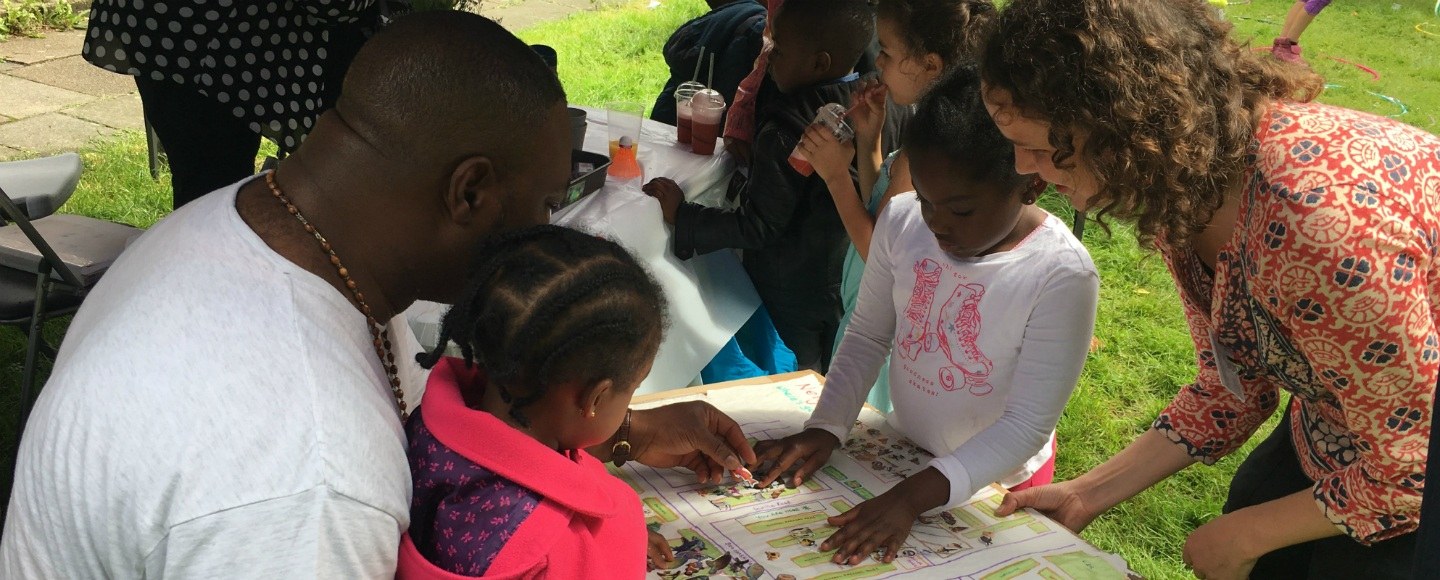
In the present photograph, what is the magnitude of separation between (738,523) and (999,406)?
24.1 inches

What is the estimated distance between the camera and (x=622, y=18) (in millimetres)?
8641

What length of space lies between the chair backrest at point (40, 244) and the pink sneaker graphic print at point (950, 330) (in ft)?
6.70

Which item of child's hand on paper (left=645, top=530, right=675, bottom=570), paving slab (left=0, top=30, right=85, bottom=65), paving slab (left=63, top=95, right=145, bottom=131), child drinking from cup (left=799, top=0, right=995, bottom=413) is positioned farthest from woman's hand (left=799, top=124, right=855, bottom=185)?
paving slab (left=0, top=30, right=85, bottom=65)

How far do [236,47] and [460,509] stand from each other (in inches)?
81.8

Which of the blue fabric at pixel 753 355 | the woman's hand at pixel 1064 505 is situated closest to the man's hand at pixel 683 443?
the woman's hand at pixel 1064 505

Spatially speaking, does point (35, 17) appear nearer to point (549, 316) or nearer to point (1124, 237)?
point (1124, 237)

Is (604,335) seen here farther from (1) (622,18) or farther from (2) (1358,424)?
(1) (622,18)

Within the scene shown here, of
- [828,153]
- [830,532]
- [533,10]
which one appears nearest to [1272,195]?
[830,532]

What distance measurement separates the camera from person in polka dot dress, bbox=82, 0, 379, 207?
9.10 ft

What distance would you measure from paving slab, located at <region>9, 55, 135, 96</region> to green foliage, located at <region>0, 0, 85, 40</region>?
19.2 inches

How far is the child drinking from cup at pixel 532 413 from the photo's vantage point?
1182mm

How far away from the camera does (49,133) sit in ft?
17.4

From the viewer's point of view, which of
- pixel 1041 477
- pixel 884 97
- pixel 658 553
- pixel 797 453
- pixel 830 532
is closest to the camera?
pixel 658 553

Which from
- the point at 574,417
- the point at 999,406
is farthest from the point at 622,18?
the point at 574,417
